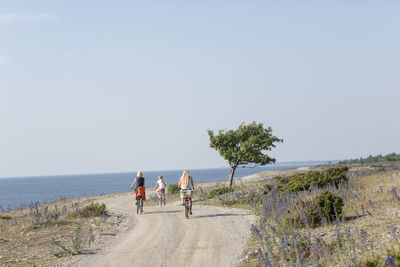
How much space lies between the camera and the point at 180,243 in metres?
14.2

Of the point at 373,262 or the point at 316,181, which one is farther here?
the point at 316,181

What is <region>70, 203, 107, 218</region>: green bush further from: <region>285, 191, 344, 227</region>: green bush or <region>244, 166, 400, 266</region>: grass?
<region>285, 191, 344, 227</region>: green bush

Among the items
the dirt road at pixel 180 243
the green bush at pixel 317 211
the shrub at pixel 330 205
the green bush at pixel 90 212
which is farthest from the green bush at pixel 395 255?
the green bush at pixel 90 212

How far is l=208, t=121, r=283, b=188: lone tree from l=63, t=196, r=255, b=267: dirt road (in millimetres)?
20120

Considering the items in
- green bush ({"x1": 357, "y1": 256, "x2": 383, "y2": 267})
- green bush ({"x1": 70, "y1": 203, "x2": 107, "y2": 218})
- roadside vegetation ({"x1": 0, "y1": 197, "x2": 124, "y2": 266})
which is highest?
green bush ({"x1": 357, "y1": 256, "x2": 383, "y2": 267})

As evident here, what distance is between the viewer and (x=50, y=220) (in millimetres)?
21250

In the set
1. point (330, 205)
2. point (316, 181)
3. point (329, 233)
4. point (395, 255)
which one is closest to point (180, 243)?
point (329, 233)

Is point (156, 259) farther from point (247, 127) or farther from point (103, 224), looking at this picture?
point (247, 127)

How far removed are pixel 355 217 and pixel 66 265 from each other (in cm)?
909

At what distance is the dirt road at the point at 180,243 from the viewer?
11.9 m

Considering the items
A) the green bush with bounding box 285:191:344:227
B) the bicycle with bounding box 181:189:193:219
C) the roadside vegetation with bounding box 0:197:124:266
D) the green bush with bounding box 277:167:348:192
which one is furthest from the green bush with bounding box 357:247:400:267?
the green bush with bounding box 277:167:348:192

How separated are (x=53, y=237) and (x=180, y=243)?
6102 mm

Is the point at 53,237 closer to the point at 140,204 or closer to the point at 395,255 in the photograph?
the point at 140,204

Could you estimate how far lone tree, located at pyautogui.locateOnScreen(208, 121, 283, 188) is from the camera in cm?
4062
